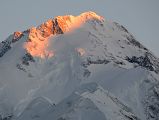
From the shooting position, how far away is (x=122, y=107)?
177375 millimetres

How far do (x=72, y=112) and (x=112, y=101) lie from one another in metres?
16.4

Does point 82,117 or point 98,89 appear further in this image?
point 98,89

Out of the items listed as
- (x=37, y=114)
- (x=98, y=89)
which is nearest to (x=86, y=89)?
(x=98, y=89)

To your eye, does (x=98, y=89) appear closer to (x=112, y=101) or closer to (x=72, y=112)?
(x=112, y=101)

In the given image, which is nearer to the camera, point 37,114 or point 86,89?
point 37,114

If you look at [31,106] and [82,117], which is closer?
[82,117]

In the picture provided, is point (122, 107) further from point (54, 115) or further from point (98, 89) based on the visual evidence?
point (54, 115)

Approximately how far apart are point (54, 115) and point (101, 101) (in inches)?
408

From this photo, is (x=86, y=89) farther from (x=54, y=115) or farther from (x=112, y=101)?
(x=54, y=115)

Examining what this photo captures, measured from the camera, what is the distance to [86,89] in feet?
593

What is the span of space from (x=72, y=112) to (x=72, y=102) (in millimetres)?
6156

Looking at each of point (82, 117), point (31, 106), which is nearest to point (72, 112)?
point (82, 117)

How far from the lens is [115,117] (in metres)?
164

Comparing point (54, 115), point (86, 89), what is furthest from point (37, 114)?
point (86, 89)
